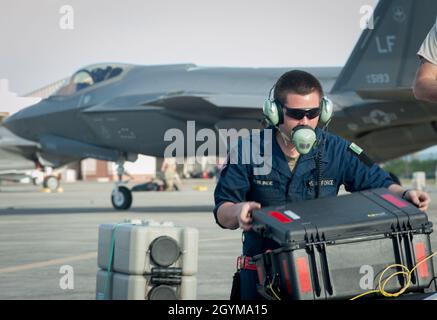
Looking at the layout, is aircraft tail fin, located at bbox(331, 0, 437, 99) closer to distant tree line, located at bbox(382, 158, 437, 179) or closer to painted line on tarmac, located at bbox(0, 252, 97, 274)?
painted line on tarmac, located at bbox(0, 252, 97, 274)

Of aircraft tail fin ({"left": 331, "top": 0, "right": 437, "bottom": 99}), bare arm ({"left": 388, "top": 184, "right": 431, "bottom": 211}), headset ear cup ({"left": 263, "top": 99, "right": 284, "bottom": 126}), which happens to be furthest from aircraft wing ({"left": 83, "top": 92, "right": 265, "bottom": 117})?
bare arm ({"left": 388, "top": 184, "right": 431, "bottom": 211})

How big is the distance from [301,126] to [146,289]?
1.36m

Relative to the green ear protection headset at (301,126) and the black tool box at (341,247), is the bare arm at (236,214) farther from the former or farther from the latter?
the green ear protection headset at (301,126)

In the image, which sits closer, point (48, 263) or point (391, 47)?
point (48, 263)

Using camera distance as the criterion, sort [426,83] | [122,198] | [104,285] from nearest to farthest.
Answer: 1. [426,83]
2. [104,285]
3. [122,198]

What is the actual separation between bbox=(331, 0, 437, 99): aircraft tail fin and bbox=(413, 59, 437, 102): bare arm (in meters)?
12.8

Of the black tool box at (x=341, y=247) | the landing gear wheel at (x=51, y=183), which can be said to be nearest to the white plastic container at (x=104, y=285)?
the black tool box at (x=341, y=247)

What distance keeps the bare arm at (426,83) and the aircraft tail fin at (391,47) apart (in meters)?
12.8

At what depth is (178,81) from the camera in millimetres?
21547

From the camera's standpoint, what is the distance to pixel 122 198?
2130 centimetres

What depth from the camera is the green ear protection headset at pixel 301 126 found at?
4.20 meters

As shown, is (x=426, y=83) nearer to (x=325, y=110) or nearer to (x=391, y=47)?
(x=325, y=110)

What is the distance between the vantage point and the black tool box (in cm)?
384

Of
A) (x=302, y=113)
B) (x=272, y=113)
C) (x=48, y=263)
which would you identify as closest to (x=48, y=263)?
(x=48, y=263)
